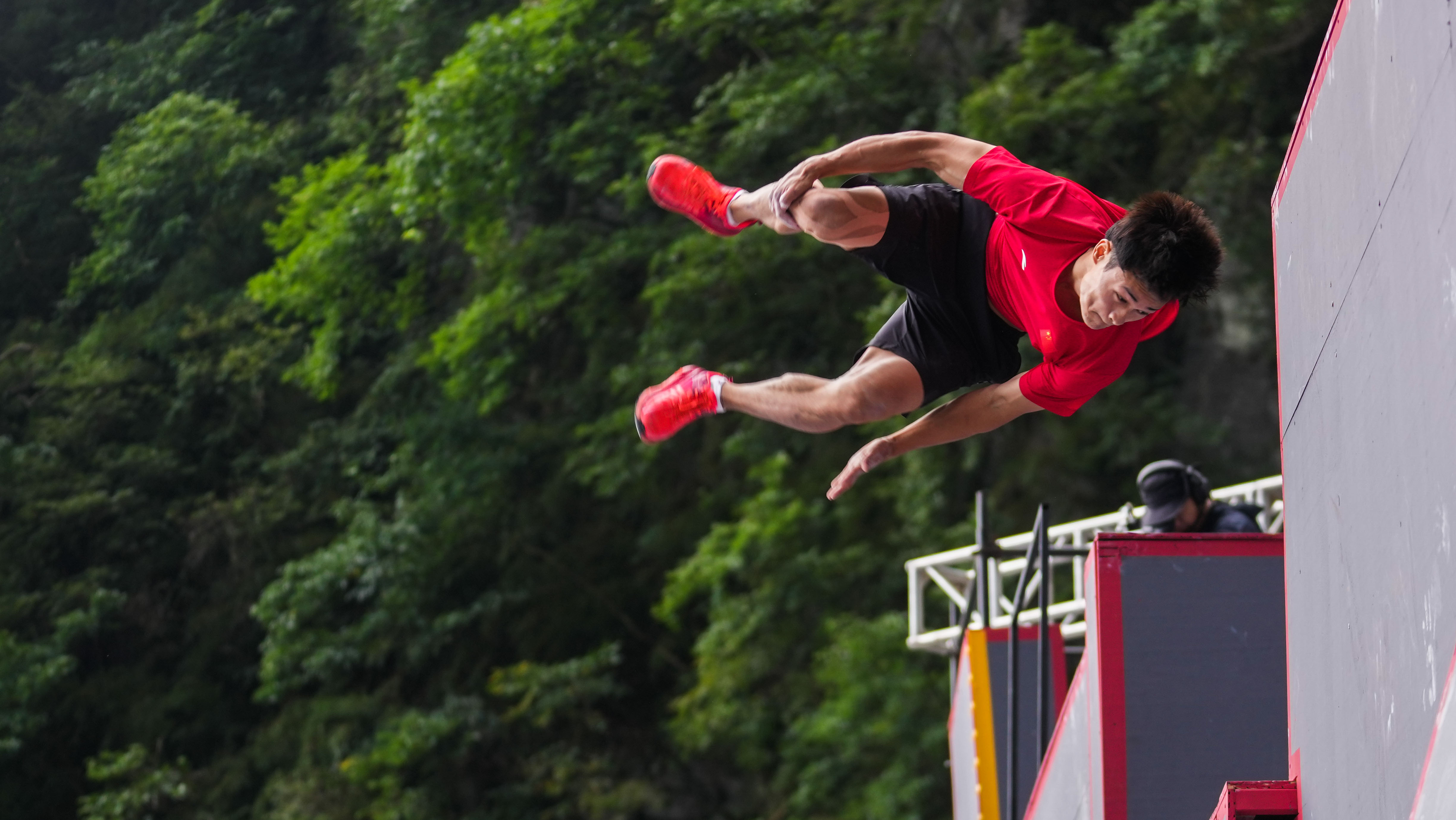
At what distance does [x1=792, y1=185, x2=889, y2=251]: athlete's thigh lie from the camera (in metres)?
2.90

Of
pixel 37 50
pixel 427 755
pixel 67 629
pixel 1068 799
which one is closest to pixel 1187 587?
pixel 1068 799

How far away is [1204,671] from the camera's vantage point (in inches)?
123

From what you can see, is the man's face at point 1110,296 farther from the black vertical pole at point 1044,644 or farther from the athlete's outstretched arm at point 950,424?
the black vertical pole at point 1044,644

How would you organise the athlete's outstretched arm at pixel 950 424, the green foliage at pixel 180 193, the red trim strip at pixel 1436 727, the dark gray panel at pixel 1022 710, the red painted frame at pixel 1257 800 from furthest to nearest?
the green foliage at pixel 180 193, the dark gray panel at pixel 1022 710, the athlete's outstretched arm at pixel 950 424, the red painted frame at pixel 1257 800, the red trim strip at pixel 1436 727

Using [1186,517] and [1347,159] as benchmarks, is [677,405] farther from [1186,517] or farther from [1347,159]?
[1186,517]

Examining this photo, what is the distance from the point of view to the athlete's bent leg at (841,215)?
9.51ft

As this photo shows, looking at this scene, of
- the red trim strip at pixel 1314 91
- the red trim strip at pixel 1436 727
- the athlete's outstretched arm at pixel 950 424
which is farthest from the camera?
the athlete's outstretched arm at pixel 950 424

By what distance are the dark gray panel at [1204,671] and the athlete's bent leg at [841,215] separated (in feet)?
2.98

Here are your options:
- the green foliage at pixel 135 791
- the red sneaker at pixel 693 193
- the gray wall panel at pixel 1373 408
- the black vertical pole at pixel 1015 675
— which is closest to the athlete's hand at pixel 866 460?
the red sneaker at pixel 693 193

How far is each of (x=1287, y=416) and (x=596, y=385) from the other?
1151cm

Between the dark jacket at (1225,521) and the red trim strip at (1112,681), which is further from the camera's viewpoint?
the dark jacket at (1225,521)

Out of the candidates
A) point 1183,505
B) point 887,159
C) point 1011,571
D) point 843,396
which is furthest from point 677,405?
point 1011,571

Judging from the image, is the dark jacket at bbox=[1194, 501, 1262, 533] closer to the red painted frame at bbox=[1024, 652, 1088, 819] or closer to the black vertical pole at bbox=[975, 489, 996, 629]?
the red painted frame at bbox=[1024, 652, 1088, 819]

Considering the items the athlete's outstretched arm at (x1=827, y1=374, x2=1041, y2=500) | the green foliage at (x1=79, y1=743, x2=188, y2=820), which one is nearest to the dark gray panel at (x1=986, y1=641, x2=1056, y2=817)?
the athlete's outstretched arm at (x1=827, y1=374, x2=1041, y2=500)
